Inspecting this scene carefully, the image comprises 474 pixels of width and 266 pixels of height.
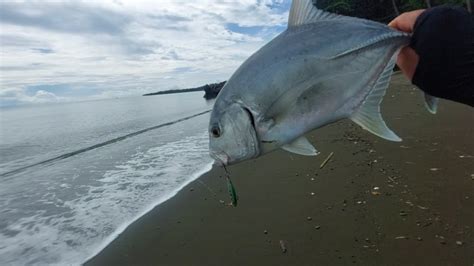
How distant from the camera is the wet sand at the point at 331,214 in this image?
407cm

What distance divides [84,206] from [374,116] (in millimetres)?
6962

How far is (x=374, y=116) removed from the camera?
200 cm

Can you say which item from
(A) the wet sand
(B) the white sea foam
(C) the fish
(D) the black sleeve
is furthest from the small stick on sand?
(C) the fish

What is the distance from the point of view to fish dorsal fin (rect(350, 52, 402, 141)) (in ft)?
6.51

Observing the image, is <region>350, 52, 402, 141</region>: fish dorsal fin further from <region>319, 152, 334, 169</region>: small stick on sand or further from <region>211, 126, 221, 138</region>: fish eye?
<region>319, 152, 334, 169</region>: small stick on sand

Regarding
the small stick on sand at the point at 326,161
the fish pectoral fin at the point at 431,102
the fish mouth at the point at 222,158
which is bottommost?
the small stick on sand at the point at 326,161

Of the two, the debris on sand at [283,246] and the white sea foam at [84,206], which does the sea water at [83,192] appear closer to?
the white sea foam at [84,206]

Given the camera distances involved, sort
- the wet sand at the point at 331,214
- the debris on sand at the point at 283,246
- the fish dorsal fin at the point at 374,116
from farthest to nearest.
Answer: the debris on sand at the point at 283,246, the wet sand at the point at 331,214, the fish dorsal fin at the point at 374,116

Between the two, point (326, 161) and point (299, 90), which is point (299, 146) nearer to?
point (299, 90)

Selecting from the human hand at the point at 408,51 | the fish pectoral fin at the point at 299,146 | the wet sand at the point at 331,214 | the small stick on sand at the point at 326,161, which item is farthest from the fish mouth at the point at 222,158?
the small stick on sand at the point at 326,161

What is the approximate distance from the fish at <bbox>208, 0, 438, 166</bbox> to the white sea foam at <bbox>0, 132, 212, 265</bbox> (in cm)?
423

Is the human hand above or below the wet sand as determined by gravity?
above

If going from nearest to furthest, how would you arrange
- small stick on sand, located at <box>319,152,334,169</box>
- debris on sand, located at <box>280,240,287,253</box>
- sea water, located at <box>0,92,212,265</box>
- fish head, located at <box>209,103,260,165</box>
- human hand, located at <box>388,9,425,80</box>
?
fish head, located at <box>209,103,260,165</box>, human hand, located at <box>388,9,425,80</box>, debris on sand, located at <box>280,240,287,253</box>, sea water, located at <box>0,92,212,265</box>, small stick on sand, located at <box>319,152,334,169</box>

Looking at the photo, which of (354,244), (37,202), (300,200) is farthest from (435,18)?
(37,202)
